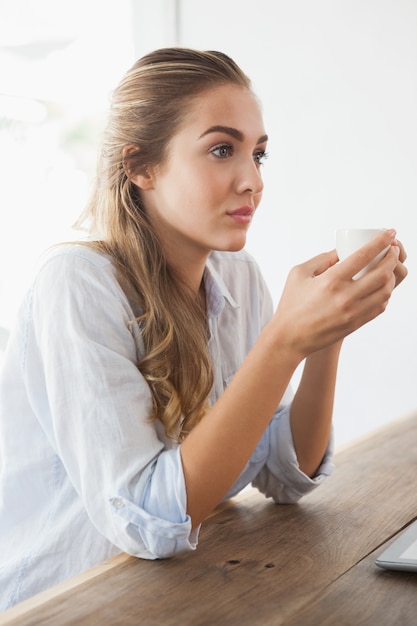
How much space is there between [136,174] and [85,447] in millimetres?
505

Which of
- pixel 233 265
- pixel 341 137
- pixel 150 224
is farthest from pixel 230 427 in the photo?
pixel 341 137

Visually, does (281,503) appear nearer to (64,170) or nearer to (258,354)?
(258,354)

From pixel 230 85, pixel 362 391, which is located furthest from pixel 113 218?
pixel 362 391

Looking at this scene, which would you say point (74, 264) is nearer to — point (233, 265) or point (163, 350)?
point (163, 350)

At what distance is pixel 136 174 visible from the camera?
139cm

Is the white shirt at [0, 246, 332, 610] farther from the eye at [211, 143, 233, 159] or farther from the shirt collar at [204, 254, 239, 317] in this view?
the eye at [211, 143, 233, 159]

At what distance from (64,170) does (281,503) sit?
2236 mm

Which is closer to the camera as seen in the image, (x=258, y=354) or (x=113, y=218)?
(x=258, y=354)

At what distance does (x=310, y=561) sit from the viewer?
39.7 inches

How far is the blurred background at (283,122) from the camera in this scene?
3086mm

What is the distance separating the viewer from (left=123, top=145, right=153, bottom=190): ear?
139cm

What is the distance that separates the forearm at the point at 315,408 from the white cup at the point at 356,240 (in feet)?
1.00

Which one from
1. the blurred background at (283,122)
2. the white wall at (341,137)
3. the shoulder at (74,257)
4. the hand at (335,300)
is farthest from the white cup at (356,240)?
the white wall at (341,137)

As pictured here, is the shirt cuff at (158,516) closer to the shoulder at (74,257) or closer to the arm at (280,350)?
the arm at (280,350)
